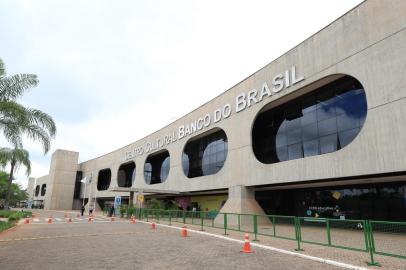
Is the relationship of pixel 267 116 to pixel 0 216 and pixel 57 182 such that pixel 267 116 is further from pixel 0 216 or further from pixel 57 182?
pixel 57 182

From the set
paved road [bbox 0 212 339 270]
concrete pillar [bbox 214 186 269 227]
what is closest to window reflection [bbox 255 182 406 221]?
concrete pillar [bbox 214 186 269 227]

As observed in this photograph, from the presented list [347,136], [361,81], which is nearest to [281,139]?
[347,136]

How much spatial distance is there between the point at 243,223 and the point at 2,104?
525 inches

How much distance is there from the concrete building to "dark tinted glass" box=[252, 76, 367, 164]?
0.07 metres

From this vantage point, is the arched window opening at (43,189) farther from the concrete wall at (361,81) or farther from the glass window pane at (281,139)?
the glass window pane at (281,139)

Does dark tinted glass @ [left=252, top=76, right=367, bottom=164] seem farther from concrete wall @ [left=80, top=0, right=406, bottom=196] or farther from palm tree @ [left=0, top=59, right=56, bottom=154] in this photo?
palm tree @ [left=0, top=59, right=56, bottom=154]

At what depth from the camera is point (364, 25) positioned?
17.8m

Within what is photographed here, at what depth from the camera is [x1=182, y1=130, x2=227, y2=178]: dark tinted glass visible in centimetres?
3235

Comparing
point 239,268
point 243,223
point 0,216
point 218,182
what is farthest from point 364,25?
point 0,216

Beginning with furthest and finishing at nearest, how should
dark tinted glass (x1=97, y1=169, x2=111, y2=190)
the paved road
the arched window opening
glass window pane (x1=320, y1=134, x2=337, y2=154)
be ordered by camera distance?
the arched window opening, dark tinted glass (x1=97, y1=169, x2=111, y2=190), glass window pane (x1=320, y1=134, x2=337, y2=154), the paved road

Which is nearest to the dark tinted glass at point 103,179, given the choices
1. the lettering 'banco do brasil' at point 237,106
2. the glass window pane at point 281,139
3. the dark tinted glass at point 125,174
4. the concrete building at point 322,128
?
the dark tinted glass at point 125,174

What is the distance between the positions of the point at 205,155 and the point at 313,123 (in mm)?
15046

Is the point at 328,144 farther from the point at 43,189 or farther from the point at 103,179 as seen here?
the point at 43,189

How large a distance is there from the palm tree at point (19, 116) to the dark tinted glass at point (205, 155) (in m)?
18.2
